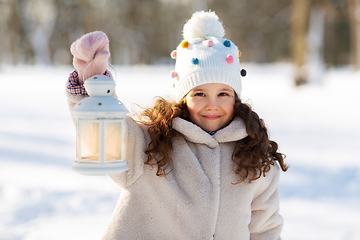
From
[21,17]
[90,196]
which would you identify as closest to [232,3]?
[21,17]

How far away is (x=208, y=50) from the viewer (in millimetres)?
2234

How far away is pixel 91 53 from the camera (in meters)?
1.84

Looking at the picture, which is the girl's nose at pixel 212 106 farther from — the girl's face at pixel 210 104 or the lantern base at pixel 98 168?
the lantern base at pixel 98 168

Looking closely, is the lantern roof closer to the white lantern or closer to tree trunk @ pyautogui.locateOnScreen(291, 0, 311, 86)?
the white lantern

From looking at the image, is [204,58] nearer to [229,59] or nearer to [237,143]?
[229,59]

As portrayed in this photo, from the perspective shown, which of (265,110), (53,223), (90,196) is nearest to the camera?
(53,223)

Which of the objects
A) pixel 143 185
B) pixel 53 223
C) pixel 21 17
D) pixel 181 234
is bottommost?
pixel 53 223

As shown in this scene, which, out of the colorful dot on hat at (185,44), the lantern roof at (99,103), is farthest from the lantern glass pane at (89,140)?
the colorful dot on hat at (185,44)

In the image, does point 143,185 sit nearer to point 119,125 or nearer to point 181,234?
point 181,234

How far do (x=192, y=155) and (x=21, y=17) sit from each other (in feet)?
105

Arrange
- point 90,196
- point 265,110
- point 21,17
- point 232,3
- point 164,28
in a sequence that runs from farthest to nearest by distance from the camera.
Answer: point 164,28, point 232,3, point 21,17, point 265,110, point 90,196

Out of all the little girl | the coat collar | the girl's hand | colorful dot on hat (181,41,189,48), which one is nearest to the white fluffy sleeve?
the little girl

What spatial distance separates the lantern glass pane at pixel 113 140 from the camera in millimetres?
1802

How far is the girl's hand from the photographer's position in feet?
6.02
